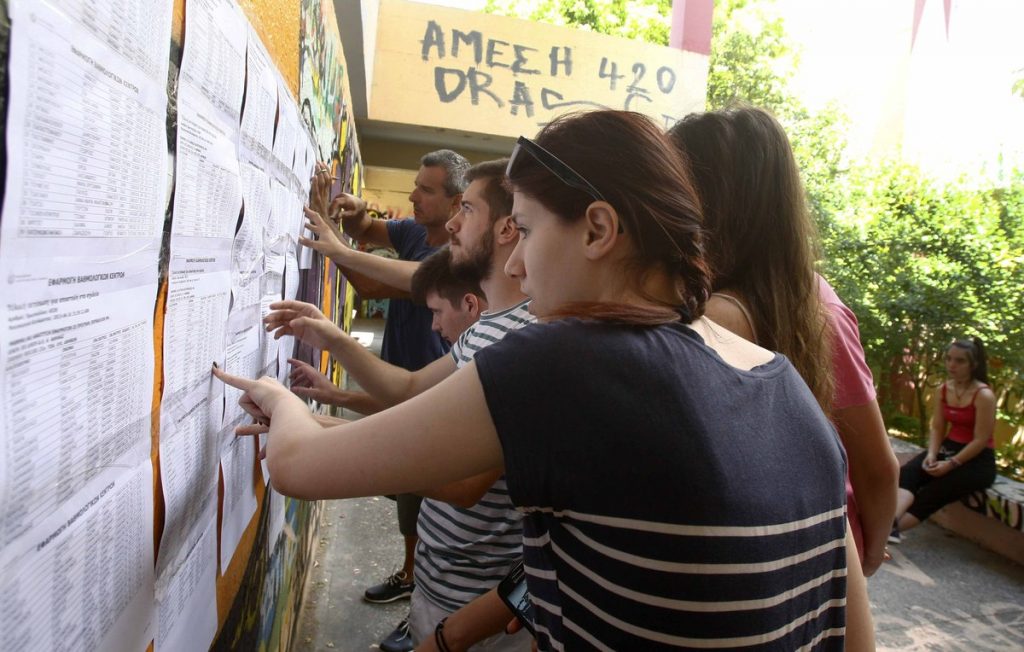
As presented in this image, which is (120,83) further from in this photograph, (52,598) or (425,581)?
(425,581)

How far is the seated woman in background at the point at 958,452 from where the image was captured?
559 cm

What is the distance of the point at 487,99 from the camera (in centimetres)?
775

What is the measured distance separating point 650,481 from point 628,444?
0.05 m

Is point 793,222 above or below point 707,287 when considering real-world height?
above

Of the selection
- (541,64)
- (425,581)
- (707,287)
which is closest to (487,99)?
(541,64)

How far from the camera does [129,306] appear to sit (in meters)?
0.76

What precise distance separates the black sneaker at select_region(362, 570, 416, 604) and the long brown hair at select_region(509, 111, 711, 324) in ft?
10.8

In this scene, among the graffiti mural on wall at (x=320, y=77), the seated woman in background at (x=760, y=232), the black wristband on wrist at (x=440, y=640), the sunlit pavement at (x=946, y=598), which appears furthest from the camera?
the sunlit pavement at (x=946, y=598)

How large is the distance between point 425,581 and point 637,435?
1.37m

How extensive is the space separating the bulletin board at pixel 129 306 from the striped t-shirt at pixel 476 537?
0.56m

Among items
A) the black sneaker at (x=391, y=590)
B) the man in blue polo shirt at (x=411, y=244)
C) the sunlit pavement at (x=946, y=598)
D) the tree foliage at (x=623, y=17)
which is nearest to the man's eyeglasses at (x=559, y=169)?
the man in blue polo shirt at (x=411, y=244)

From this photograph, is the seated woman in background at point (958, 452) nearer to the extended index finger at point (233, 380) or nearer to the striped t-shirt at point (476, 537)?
the striped t-shirt at point (476, 537)

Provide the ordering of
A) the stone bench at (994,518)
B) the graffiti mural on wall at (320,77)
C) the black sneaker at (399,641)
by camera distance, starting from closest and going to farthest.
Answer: the graffiti mural on wall at (320,77) < the black sneaker at (399,641) < the stone bench at (994,518)

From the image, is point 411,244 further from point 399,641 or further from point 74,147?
point 74,147
